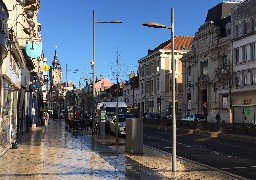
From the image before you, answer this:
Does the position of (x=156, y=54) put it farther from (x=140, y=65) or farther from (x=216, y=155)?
(x=216, y=155)

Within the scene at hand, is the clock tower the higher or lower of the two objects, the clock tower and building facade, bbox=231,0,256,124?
the higher

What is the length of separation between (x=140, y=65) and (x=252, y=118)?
5268cm

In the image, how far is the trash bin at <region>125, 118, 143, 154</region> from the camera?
1802cm

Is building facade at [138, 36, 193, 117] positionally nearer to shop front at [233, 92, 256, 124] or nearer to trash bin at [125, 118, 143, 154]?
shop front at [233, 92, 256, 124]

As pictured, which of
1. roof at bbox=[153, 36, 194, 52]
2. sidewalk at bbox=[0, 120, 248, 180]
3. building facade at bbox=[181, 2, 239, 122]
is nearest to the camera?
sidewalk at bbox=[0, 120, 248, 180]

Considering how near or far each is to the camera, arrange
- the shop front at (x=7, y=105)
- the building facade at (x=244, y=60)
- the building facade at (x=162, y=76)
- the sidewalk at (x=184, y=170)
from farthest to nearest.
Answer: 1. the building facade at (x=162, y=76)
2. the building facade at (x=244, y=60)
3. the shop front at (x=7, y=105)
4. the sidewalk at (x=184, y=170)

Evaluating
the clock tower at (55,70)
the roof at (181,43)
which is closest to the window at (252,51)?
the roof at (181,43)

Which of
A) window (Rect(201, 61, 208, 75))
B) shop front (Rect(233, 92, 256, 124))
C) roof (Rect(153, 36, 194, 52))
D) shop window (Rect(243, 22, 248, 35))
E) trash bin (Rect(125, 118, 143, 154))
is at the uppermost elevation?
roof (Rect(153, 36, 194, 52))

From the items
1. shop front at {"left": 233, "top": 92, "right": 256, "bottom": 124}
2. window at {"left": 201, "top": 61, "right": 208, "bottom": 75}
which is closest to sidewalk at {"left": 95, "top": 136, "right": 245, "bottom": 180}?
shop front at {"left": 233, "top": 92, "right": 256, "bottom": 124}

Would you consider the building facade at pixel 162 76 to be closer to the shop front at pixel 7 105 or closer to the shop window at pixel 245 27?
the shop window at pixel 245 27

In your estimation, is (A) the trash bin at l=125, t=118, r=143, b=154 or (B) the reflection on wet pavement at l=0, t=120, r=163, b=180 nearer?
(B) the reflection on wet pavement at l=0, t=120, r=163, b=180

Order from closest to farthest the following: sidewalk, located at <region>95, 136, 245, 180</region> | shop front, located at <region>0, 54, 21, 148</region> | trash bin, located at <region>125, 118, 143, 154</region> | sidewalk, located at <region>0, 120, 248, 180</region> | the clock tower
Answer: sidewalk, located at <region>0, 120, 248, 180</region> < sidewalk, located at <region>95, 136, 245, 180</region> < shop front, located at <region>0, 54, 21, 148</region> < trash bin, located at <region>125, 118, 143, 154</region> < the clock tower

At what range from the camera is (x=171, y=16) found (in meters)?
13.0

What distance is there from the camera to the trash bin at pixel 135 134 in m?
18.0
